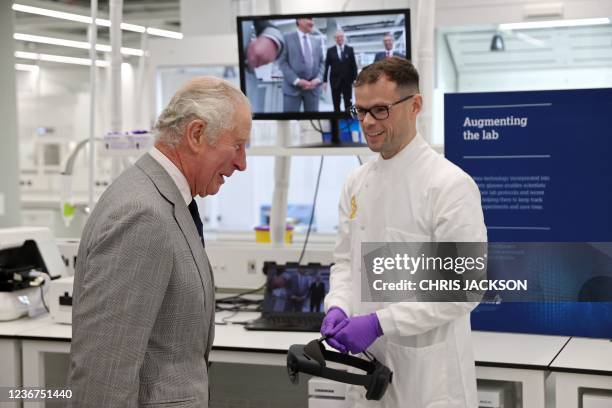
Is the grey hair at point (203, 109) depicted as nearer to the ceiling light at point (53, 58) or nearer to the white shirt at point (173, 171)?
the white shirt at point (173, 171)

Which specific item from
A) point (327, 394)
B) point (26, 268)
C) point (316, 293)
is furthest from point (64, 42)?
point (327, 394)

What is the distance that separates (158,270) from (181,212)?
5.6 inches

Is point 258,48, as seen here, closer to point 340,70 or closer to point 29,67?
point 340,70

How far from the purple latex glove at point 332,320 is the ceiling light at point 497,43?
488 centimetres

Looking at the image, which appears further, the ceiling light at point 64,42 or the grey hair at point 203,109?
the ceiling light at point 64,42

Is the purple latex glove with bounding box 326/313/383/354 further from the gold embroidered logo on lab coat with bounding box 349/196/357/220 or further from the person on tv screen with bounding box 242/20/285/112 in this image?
the person on tv screen with bounding box 242/20/285/112

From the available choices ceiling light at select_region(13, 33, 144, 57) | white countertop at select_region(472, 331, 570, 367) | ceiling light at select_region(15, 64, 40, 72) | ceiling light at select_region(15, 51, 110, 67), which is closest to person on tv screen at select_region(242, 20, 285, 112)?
white countertop at select_region(472, 331, 570, 367)

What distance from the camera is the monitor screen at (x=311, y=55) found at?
2883 mm

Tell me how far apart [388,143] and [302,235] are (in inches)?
164

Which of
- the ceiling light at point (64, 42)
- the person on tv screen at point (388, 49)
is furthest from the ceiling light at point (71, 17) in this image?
the person on tv screen at point (388, 49)

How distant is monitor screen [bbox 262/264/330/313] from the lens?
2912mm

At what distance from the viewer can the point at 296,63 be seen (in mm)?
2986

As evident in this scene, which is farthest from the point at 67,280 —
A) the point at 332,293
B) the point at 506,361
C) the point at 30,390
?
the point at 506,361

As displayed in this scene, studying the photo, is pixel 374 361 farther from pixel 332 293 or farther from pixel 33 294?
pixel 33 294
